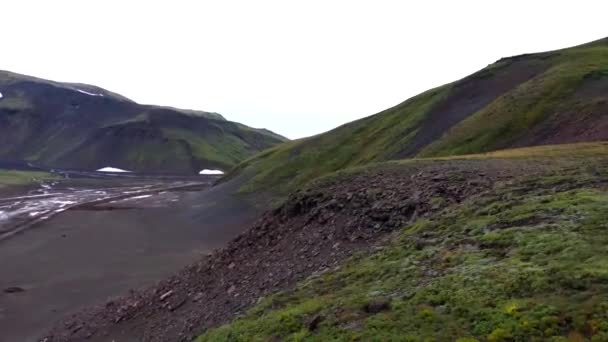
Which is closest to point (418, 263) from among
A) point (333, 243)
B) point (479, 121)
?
point (333, 243)

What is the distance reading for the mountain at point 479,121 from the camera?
53906 mm

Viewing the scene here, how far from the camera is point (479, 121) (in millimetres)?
62406

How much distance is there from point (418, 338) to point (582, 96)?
52.2 metres

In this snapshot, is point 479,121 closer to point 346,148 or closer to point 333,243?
point 346,148

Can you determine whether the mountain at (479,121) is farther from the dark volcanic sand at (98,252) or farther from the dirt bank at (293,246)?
the dirt bank at (293,246)

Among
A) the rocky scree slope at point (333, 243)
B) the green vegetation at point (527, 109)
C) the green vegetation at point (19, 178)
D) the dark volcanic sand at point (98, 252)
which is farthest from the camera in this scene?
the green vegetation at point (19, 178)

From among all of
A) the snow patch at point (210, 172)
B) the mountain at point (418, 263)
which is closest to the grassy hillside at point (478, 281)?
the mountain at point (418, 263)

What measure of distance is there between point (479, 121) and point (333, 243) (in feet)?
132

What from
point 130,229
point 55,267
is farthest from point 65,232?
point 55,267

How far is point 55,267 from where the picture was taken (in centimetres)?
5134

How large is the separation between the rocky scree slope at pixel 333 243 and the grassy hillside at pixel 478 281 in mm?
106

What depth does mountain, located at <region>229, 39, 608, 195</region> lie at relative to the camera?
53.9 metres

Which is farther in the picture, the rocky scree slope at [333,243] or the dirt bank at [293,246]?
the dirt bank at [293,246]

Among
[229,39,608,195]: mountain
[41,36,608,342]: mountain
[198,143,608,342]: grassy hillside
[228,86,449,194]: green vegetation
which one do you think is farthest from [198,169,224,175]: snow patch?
[198,143,608,342]: grassy hillside
